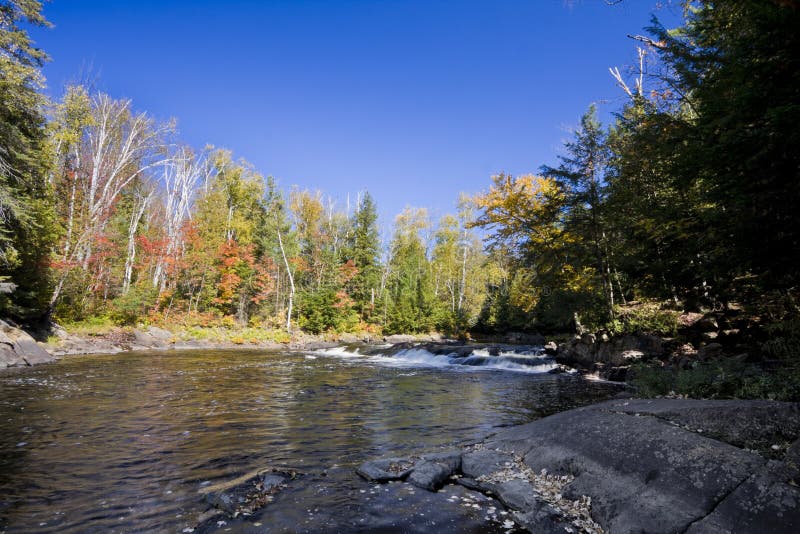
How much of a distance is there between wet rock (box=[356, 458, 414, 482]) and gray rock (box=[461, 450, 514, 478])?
0.70m

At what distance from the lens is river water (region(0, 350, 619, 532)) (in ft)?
13.0

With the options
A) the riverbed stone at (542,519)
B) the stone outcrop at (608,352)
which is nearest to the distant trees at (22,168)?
the riverbed stone at (542,519)

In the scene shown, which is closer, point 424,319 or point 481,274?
point 424,319

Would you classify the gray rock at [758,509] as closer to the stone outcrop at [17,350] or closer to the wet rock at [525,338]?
the stone outcrop at [17,350]

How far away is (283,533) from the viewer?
3557 mm

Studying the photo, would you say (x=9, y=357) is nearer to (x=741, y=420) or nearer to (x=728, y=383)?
(x=741, y=420)

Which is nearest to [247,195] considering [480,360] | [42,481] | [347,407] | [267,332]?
[267,332]

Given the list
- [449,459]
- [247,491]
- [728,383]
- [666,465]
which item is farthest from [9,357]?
[728,383]

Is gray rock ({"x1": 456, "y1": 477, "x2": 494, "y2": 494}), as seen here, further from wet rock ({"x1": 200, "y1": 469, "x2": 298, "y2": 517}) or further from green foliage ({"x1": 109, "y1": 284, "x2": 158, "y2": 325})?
green foliage ({"x1": 109, "y1": 284, "x2": 158, "y2": 325})

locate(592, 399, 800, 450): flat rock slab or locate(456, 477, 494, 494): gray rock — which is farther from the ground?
locate(592, 399, 800, 450): flat rock slab

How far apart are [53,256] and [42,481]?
20407mm

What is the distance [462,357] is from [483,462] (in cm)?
1573

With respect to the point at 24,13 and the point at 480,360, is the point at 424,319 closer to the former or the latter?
the point at 480,360

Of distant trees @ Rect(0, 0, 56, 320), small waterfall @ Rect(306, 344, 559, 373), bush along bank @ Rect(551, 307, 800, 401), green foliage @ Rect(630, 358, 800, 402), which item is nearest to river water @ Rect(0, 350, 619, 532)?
bush along bank @ Rect(551, 307, 800, 401)
